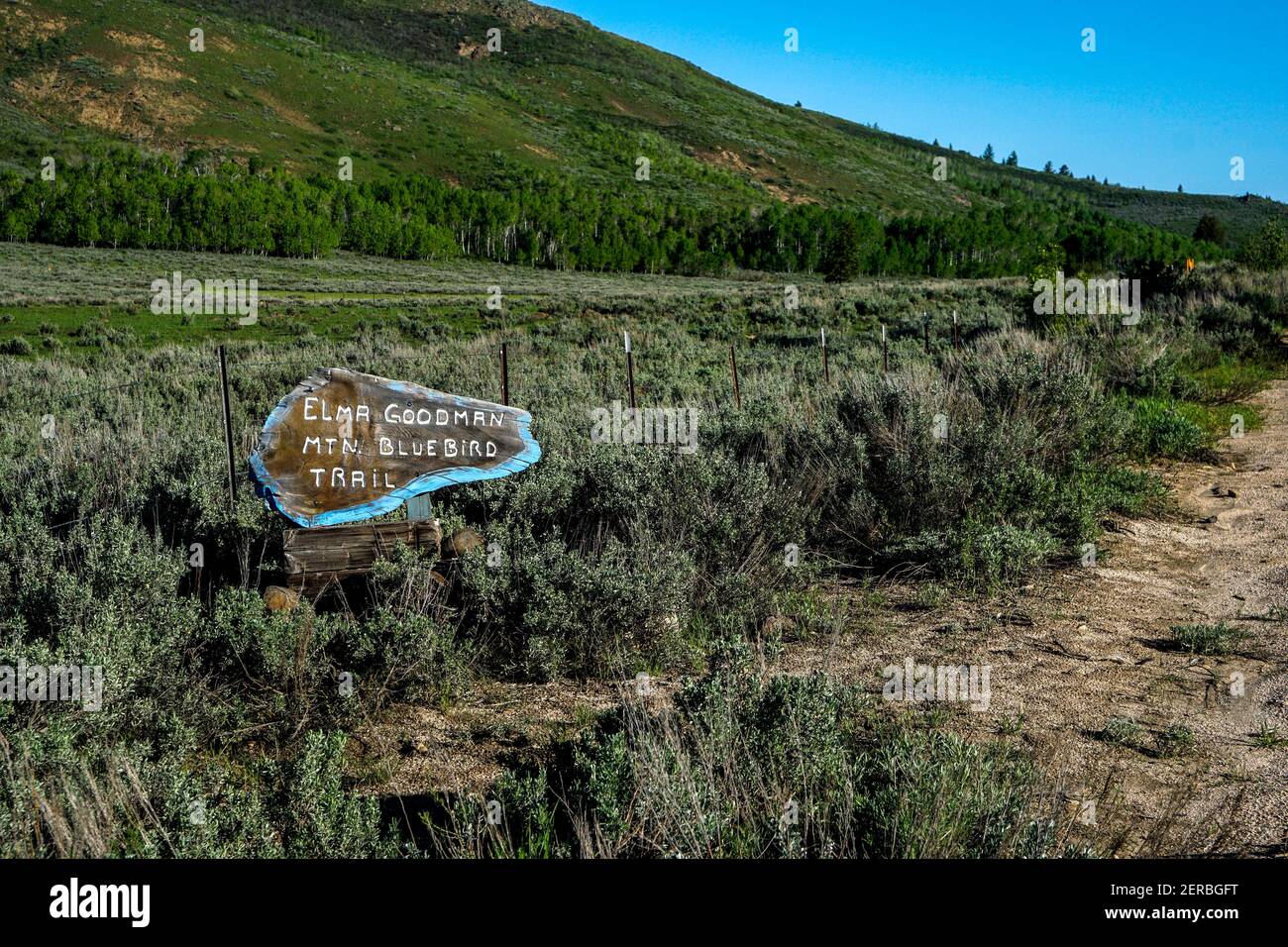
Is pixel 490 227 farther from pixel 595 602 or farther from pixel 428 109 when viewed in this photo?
pixel 595 602

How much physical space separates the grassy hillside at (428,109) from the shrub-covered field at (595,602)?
81.1 m

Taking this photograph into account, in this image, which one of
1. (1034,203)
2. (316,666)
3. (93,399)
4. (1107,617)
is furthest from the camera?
(1034,203)

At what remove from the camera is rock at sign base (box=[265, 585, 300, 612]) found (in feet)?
16.5

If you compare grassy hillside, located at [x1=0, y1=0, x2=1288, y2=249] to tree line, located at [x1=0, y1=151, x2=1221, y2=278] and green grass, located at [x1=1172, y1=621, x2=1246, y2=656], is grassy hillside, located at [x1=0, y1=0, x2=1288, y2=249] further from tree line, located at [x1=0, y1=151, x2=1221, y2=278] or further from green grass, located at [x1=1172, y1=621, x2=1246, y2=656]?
green grass, located at [x1=1172, y1=621, x2=1246, y2=656]

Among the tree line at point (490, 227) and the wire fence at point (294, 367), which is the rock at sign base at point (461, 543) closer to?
the wire fence at point (294, 367)

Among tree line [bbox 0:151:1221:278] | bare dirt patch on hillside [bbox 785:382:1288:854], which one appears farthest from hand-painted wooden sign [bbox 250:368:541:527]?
tree line [bbox 0:151:1221:278]

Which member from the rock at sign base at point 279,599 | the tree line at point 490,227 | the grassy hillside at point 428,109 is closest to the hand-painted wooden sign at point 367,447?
the rock at sign base at point 279,599

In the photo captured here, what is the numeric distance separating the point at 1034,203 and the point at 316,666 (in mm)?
187756

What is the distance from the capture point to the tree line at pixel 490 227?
6103 centimetres

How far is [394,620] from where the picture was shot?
4.67 meters

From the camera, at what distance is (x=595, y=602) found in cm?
510

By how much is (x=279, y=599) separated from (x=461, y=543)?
A: 3.54 feet
